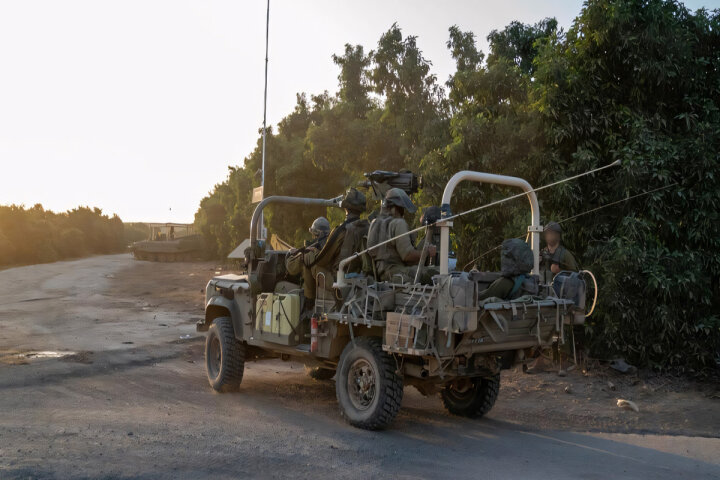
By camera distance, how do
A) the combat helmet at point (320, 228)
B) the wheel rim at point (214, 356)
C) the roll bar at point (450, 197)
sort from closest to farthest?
the roll bar at point (450, 197) < the combat helmet at point (320, 228) < the wheel rim at point (214, 356)

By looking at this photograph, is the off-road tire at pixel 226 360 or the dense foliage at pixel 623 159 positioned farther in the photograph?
the dense foliage at pixel 623 159

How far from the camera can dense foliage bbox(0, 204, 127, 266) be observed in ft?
132

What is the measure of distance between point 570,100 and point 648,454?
5.85 metres

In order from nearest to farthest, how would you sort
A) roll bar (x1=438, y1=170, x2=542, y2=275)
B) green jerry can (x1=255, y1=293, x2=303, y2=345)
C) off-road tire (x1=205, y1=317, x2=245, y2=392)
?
1. roll bar (x1=438, y1=170, x2=542, y2=275)
2. green jerry can (x1=255, y1=293, x2=303, y2=345)
3. off-road tire (x1=205, y1=317, x2=245, y2=392)

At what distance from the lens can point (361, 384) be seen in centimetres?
644

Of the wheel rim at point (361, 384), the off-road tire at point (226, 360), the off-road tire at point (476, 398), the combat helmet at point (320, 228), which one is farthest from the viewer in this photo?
the off-road tire at point (226, 360)

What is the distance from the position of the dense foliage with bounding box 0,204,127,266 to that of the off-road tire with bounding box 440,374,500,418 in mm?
37287

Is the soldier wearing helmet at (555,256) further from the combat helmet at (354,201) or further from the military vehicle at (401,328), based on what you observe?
the combat helmet at (354,201)

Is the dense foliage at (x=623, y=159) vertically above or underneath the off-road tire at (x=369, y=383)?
above

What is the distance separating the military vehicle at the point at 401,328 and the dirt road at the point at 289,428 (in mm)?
413

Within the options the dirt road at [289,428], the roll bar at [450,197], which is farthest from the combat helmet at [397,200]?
the dirt road at [289,428]

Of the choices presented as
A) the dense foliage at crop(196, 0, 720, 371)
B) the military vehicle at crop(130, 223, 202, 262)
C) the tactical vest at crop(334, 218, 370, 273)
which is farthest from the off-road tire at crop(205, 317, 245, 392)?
the military vehicle at crop(130, 223, 202, 262)

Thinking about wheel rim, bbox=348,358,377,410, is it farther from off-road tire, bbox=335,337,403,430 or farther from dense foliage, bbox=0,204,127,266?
dense foliage, bbox=0,204,127,266

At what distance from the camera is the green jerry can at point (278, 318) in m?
7.28
